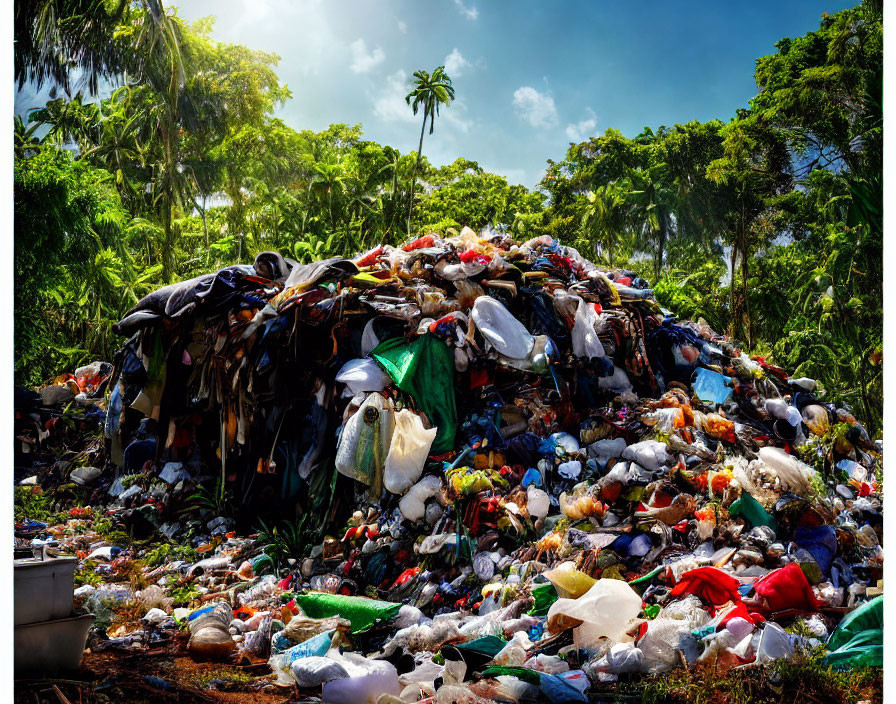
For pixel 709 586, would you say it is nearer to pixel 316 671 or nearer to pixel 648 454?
pixel 648 454

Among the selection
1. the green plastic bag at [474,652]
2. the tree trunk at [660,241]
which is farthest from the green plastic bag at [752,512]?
the tree trunk at [660,241]

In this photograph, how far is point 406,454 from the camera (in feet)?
13.8

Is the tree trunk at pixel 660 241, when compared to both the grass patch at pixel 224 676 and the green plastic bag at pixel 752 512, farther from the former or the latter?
the grass patch at pixel 224 676

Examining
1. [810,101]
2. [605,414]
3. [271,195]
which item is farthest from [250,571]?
[271,195]

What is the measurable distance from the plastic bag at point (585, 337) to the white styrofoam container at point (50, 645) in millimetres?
3553

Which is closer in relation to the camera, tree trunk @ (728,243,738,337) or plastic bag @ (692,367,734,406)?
plastic bag @ (692,367,734,406)

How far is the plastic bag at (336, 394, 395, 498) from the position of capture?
4.29 m

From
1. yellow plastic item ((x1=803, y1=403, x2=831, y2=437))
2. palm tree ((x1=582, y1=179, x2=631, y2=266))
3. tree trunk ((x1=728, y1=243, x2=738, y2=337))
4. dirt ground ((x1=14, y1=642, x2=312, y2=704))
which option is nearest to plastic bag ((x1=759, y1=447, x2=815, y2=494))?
yellow plastic item ((x1=803, y1=403, x2=831, y2=437))

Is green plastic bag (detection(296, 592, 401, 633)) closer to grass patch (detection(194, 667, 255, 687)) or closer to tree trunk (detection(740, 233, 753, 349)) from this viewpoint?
grass patch (detection(194, 667, 255, 687))

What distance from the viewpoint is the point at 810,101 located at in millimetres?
9242

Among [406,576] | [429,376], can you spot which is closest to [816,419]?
[429,376]

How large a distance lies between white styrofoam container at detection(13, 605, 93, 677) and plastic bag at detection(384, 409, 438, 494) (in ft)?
6.55
